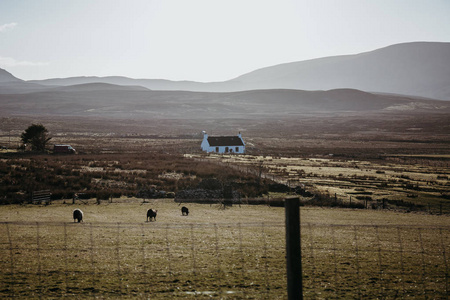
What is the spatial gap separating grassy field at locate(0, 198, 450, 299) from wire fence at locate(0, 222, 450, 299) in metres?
0.03

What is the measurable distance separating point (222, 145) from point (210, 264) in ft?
265

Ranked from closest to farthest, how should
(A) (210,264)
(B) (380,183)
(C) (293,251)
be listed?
(C) (293,251), (A) (210,264), (B) (380,183)

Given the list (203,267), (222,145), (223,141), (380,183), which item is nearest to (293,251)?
(203,267)

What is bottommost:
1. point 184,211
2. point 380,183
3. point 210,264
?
point 380,183

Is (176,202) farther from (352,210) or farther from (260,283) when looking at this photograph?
(260,283)

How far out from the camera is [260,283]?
1114 cm

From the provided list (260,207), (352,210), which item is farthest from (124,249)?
(352,210)

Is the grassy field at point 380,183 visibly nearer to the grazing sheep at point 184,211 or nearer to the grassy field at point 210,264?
the grassy field at point 210,264

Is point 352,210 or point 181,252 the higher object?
point 181,252

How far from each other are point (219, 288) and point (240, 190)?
30724 mm

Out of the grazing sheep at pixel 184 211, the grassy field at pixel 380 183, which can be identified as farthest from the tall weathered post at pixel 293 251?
the grassy field at pixel 380 183

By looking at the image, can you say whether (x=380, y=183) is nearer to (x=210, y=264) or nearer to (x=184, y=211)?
(x=184, y=211)

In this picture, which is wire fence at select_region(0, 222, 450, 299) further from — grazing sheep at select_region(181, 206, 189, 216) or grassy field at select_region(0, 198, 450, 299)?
grazing sheep at select_region(181, 206, 189, 216)

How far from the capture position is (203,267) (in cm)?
1273
